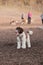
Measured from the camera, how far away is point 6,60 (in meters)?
9.47

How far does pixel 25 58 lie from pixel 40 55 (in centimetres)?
73

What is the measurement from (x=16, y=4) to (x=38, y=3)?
18.9ft

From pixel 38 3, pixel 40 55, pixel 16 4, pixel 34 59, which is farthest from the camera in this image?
pixel 38 3

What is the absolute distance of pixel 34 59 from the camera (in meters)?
9.59

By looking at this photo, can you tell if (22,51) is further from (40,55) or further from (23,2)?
(23,2)

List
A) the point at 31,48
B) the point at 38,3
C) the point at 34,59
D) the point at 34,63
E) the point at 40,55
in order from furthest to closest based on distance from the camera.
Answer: the point at 38,3, the point at 31,48, the point at 40,55, the point at 34,59, the point at 34,63

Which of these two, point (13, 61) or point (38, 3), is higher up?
point (13, 61)

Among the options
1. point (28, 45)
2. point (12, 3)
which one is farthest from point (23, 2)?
point (28, 45)

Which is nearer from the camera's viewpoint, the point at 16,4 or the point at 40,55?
the point at 40,55

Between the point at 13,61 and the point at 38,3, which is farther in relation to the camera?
the point at 38,3

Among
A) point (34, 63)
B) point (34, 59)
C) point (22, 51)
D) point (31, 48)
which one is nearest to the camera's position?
point (34, 63)

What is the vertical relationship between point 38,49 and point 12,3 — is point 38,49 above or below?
above

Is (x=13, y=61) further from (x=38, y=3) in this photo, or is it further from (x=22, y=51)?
(x=38, y=3)

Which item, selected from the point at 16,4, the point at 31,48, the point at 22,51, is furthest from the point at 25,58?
the point at 16,4
